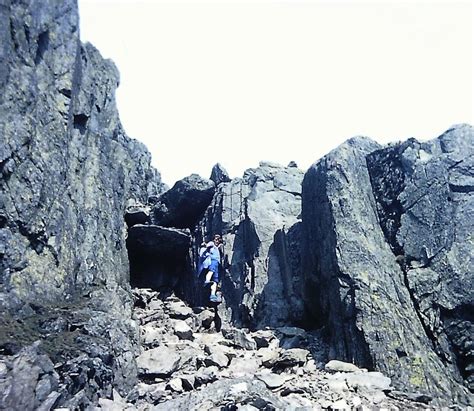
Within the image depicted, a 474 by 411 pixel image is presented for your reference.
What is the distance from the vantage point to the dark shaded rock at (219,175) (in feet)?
94.9

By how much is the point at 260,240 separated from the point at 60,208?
9.96 m

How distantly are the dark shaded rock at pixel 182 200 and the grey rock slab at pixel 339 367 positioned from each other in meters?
16.6

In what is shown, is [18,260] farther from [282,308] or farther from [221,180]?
[221,180]

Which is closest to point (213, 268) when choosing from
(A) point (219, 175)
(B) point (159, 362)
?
(B) point (159, 362)

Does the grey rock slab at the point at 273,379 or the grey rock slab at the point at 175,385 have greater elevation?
the grey rock slab at the point at 273,379

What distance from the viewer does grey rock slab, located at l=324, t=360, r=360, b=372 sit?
540 inches

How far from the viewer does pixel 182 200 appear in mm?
28672

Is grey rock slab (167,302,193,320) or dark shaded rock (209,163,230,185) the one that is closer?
grey rock slab (167,302,193,320)

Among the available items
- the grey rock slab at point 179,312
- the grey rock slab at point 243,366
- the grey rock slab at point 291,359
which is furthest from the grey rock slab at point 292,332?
the grey rock slab at point 179,312

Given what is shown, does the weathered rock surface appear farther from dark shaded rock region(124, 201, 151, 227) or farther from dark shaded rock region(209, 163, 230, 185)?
dark shaded rock region(209, 163, 230, 185)

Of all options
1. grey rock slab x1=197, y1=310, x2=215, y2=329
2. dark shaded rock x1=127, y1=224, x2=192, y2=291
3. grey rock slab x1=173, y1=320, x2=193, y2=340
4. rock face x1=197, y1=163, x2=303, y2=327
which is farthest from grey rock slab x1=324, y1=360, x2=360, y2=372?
dark shaded rock x1=127, y1=224, x2=192, y2=291

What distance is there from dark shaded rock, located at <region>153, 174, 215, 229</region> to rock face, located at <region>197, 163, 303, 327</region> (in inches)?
50.8

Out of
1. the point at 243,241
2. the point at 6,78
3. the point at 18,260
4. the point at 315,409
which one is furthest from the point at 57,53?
the point at 315,409

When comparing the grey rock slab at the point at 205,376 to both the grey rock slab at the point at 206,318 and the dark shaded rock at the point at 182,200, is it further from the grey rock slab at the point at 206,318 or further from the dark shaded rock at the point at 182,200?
the dark shaded rock at the point at 182,200
